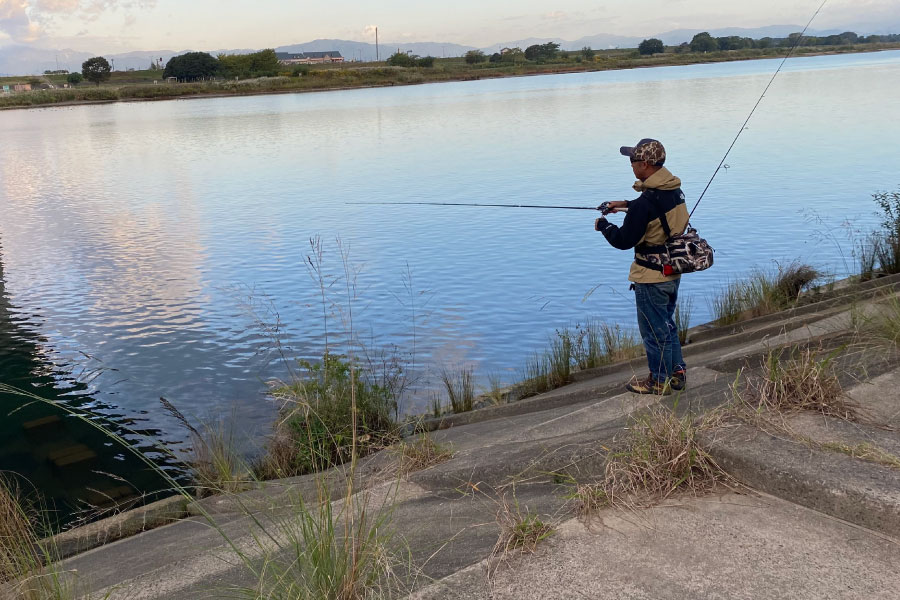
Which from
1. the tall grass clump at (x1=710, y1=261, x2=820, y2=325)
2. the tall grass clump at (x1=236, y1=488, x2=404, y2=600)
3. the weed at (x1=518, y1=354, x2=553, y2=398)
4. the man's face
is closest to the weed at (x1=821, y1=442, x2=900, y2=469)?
the tall grass clump at (x1=236, y1=488, x2=404, y2=600)

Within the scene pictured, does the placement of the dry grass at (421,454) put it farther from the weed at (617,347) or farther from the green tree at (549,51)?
the green tree at (549,51)

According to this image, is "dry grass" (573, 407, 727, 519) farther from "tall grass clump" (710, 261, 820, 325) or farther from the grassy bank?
the grassy bank

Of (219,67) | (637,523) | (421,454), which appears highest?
(219,67)

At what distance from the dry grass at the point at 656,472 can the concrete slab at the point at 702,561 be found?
4.9 inches

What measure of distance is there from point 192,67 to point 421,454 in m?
125

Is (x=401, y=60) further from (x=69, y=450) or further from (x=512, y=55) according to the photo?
(x=69, y=450)

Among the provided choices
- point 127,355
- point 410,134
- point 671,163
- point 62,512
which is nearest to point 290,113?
point 410,134

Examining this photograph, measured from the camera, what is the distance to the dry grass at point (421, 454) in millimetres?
5008

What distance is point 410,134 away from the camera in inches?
1459

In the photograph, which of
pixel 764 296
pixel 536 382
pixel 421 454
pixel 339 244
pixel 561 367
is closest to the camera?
pixel 421 454

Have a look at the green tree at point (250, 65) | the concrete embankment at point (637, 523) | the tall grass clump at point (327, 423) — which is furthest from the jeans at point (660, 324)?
the green tree at point (250, 65)

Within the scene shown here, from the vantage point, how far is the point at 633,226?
5.37 m

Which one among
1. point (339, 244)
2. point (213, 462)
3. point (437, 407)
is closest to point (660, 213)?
point (437, 407)

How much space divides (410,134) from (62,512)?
31.7 m
